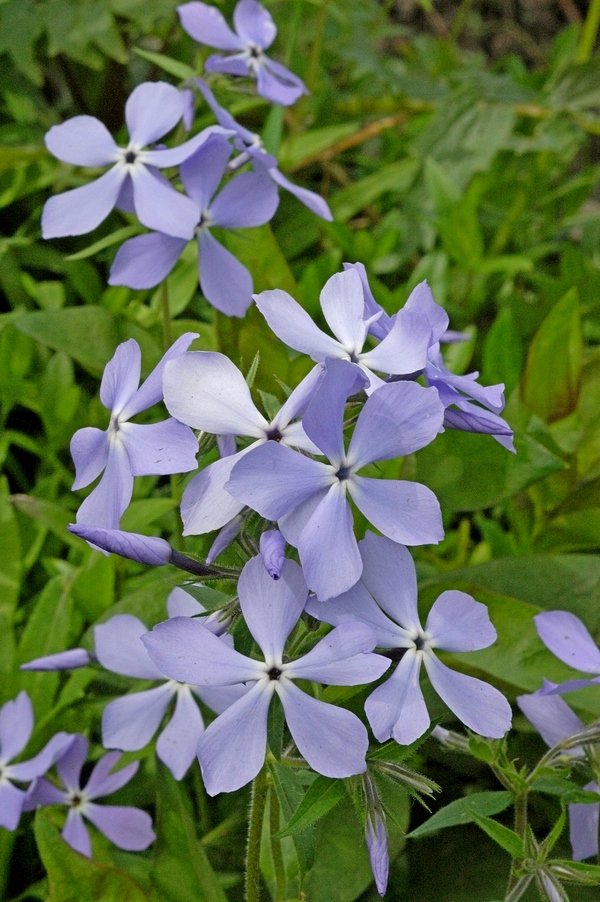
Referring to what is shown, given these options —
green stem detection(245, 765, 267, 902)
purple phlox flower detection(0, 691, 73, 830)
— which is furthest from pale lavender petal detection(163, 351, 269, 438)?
purple phlox flower detection(0, 691, 73, 830)

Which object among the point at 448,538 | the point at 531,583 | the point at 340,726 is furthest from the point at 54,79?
the point at 340,726

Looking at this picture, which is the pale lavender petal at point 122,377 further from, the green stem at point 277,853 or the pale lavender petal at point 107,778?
the pale lavender petal at point 107,778

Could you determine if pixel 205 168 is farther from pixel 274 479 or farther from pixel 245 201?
pixel 274 479

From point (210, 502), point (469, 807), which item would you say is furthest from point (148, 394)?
point (469, 807)

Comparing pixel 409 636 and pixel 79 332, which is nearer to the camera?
pixel 409 636

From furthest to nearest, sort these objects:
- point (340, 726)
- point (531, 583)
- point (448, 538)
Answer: point (448, 538) < point (531, 583) < point (340, 726)

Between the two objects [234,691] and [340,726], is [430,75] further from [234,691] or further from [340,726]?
[340,726]
